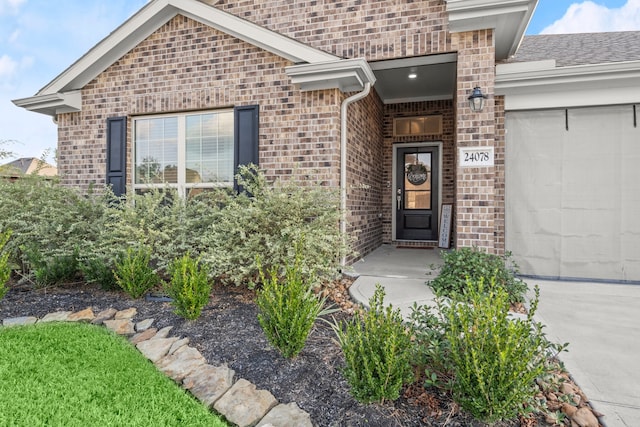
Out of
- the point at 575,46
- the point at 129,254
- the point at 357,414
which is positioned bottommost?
the point at 357,414

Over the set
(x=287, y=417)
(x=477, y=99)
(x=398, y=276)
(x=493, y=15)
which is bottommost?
(x=287, y=417)

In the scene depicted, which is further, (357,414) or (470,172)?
(470,172)

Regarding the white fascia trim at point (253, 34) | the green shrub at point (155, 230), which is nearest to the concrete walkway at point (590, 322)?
the green shrub at point (155, 230)

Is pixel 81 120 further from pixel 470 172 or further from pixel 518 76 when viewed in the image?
pixel 518 76

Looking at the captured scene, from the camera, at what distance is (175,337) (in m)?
3.01

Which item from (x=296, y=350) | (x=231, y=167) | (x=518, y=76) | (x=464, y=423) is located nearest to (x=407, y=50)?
(x=518, y=76)

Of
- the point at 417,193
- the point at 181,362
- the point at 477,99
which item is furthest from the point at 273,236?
the point at 417,193

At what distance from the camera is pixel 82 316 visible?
3.50m

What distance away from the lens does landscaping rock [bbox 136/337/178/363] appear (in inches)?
108

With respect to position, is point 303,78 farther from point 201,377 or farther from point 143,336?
point 201,377

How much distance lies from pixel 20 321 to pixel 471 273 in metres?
4.52

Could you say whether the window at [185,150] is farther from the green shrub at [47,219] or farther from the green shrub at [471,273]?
the green shrub at [471,273]

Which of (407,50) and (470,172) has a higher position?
(407,50)

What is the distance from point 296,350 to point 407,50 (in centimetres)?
439
